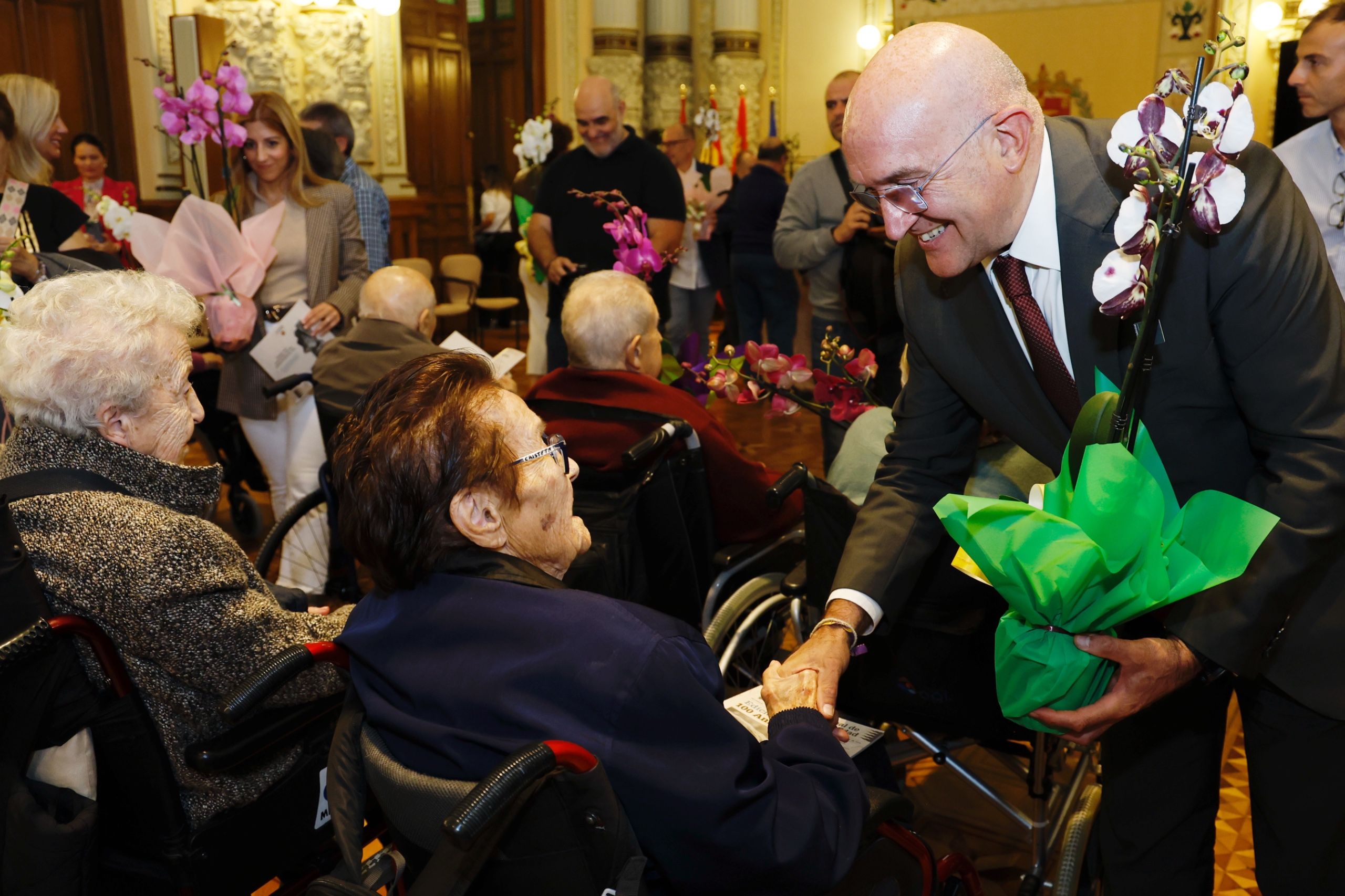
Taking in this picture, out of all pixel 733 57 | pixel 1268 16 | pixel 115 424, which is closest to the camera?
pixel 115 424

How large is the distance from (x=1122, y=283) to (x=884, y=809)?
0.69 meters

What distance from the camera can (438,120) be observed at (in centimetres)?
920

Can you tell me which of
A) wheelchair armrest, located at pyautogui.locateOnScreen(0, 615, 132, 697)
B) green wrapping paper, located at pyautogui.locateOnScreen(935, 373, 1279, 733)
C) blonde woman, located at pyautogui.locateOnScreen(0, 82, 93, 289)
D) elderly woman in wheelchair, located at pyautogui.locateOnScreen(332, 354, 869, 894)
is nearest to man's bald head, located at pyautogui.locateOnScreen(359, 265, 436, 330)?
blonde woman, located at pyautogui.locateOnScreen(0, 82, 93, 289)

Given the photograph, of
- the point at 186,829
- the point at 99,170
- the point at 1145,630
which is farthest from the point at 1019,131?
the point at 99,170

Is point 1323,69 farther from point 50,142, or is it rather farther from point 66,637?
point 50,142

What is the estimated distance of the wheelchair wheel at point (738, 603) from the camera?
2.35 m

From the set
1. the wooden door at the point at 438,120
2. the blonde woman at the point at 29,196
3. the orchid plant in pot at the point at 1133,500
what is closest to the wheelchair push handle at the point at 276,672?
the orchid plant in pot at the point at 1133,500

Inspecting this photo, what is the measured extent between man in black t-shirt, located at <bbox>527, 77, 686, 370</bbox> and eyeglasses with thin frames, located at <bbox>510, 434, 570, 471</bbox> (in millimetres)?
3042

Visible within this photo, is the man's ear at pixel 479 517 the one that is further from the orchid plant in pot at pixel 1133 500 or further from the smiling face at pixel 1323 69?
the smiling face at pixel 1323 69

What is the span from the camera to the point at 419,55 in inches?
353

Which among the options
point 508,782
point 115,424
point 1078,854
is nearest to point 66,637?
point 115,424

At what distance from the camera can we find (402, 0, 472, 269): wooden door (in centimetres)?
891

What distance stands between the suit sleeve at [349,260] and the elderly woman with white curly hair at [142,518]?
1.85m

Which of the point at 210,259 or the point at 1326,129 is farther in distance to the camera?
the point at 210,259
